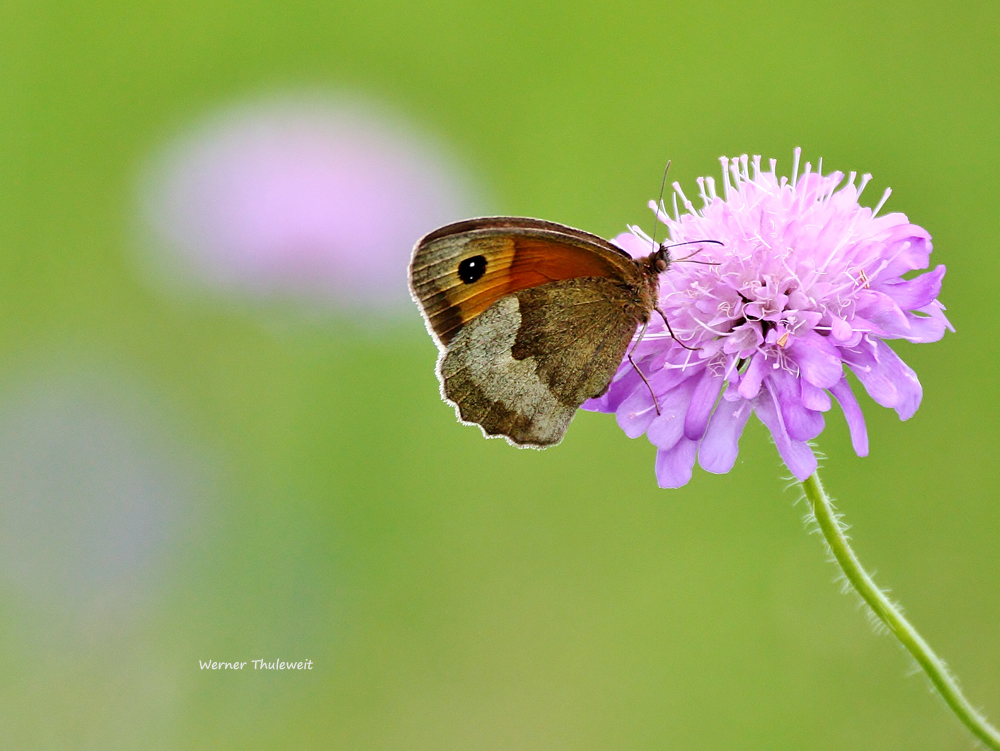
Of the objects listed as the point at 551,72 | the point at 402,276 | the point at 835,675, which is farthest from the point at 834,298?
the point at 551,72

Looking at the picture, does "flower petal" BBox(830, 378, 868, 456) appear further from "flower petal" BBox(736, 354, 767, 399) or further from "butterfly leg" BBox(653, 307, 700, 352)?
"butterfly leg" BBox(653, 307, 700, 352)

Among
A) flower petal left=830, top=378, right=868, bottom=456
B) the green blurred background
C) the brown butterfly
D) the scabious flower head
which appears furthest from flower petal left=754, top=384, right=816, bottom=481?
the green blurred background

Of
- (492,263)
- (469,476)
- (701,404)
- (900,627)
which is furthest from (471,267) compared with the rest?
(469,476)

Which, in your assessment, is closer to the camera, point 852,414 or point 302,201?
point 852,414

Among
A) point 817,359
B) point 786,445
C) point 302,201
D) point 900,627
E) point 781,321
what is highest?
point 302,201

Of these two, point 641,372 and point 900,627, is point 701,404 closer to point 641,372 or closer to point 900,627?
point 641,372

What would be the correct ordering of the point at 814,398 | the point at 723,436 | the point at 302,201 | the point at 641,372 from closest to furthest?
1. the point at 814,398
2. the point at 723,436
3. the point at 641,372
4. the point at 302,201
